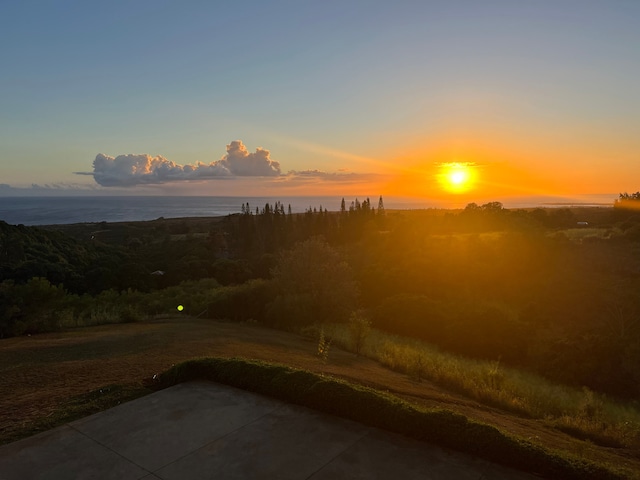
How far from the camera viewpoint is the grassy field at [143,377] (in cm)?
635

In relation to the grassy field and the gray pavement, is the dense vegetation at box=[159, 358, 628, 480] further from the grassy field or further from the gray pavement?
the grassy field

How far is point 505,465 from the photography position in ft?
15.9

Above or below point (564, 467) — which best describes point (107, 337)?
below

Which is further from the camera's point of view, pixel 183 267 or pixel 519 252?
pixel 183 267

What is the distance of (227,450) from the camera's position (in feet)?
16.4

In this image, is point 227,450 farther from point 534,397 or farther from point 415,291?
point 415,291

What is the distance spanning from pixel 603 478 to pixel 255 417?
4148 millimetres

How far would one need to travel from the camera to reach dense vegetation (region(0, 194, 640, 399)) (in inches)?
725

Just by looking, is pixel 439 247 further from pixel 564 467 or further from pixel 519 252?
pixel 564 467

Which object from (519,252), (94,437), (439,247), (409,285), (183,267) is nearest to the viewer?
(94,437)

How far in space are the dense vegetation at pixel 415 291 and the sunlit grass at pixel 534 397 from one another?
253cm

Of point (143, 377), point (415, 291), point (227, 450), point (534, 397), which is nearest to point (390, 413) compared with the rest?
point (227, 450)

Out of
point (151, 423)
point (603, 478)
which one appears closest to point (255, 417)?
point (151, 423)

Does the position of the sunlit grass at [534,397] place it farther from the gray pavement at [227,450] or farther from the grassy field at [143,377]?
the gray pavement at [227,450]
